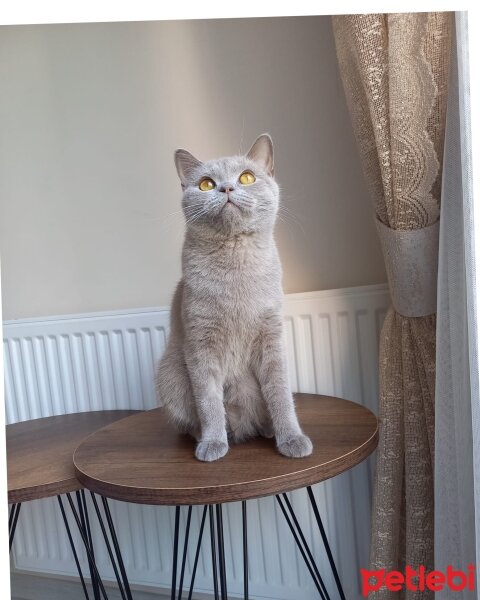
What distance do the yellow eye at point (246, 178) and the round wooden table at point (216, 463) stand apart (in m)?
0.41

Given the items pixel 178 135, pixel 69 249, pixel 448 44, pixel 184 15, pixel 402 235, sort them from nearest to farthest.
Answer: pixel 184 15 < pixel 448 44 < pixel 402 235 < pixel 178 135 < pixel 69 249

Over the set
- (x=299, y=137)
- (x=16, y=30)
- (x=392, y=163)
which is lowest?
(x=392, y=163)

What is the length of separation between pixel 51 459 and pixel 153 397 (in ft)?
1.23

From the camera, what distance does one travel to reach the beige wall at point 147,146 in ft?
4.44

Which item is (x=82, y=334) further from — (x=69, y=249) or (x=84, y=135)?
(x=84, y=135)

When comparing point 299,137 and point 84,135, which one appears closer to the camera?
point 299,137

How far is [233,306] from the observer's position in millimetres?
887

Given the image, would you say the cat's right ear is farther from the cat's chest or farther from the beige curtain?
the beige curtain

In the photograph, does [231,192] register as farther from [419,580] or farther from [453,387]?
[419,580]

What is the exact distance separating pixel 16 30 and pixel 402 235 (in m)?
1.14

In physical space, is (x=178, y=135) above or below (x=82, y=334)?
above

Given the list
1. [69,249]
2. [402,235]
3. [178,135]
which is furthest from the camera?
[69,249]

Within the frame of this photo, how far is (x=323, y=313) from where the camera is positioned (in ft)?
4.29

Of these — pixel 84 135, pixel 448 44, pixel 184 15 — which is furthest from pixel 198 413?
pixel 84 135
